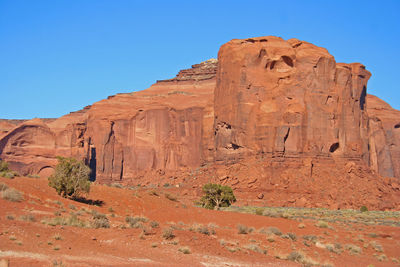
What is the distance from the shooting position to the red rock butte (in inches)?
2239

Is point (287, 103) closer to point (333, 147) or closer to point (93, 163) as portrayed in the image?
point (333, 147)

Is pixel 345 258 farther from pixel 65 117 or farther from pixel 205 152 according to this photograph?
pixel 65 117

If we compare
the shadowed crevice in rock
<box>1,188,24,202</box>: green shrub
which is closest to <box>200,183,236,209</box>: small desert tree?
the shadowed crevice in rock

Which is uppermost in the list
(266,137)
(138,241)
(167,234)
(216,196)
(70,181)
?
(266,137)

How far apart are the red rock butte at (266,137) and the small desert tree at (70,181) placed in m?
30.6

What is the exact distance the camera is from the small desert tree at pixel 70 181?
2492 centimetres

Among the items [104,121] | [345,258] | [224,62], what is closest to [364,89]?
[224,62]

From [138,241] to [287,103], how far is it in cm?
4749

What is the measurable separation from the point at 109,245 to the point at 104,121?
73218 mm

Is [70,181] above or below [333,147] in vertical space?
below

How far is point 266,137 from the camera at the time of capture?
200 feet

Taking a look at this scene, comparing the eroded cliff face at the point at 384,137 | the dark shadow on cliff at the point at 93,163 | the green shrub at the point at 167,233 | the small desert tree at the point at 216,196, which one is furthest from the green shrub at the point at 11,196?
the eroded cliff face at the point at 384,137

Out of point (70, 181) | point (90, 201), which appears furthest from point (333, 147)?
point (70, 181)

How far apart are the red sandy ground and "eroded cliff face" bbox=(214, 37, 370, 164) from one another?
33574 mm
